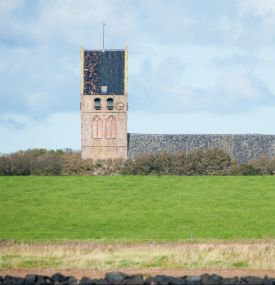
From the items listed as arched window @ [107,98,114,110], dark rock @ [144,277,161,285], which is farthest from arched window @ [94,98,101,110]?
dark rock @ [144,277,161,285]

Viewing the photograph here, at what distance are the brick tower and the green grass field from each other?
4542 cm

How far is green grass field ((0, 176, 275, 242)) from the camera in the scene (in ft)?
148

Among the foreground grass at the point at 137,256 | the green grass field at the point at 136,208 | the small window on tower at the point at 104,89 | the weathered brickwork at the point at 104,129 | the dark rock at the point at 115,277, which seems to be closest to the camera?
the dark rock at the point at 115,277

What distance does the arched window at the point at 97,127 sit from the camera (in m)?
114

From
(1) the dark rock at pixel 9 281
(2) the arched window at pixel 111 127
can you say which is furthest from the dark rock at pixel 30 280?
(2) the arched window at pixel 111 127

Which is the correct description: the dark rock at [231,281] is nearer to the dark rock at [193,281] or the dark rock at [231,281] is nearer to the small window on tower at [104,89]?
the dark rock at [193,281]

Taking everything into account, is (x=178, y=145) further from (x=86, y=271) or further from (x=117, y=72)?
(x=86, y=271)

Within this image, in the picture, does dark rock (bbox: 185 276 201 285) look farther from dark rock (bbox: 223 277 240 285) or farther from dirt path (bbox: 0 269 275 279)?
dirt path (bbox: 0 269 275 279)

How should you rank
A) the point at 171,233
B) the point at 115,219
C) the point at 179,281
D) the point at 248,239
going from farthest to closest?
the point at 115,219 < the point at 171,233 < the point at 248,239 < the point at 179,281

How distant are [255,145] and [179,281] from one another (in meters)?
90.4

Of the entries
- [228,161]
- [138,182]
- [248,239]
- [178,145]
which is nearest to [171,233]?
[248,239]

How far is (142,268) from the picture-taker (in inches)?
1152

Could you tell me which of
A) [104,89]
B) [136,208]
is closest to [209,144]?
[104,89]

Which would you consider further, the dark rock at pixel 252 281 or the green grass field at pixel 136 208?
the green grass field at pixel 136 208
